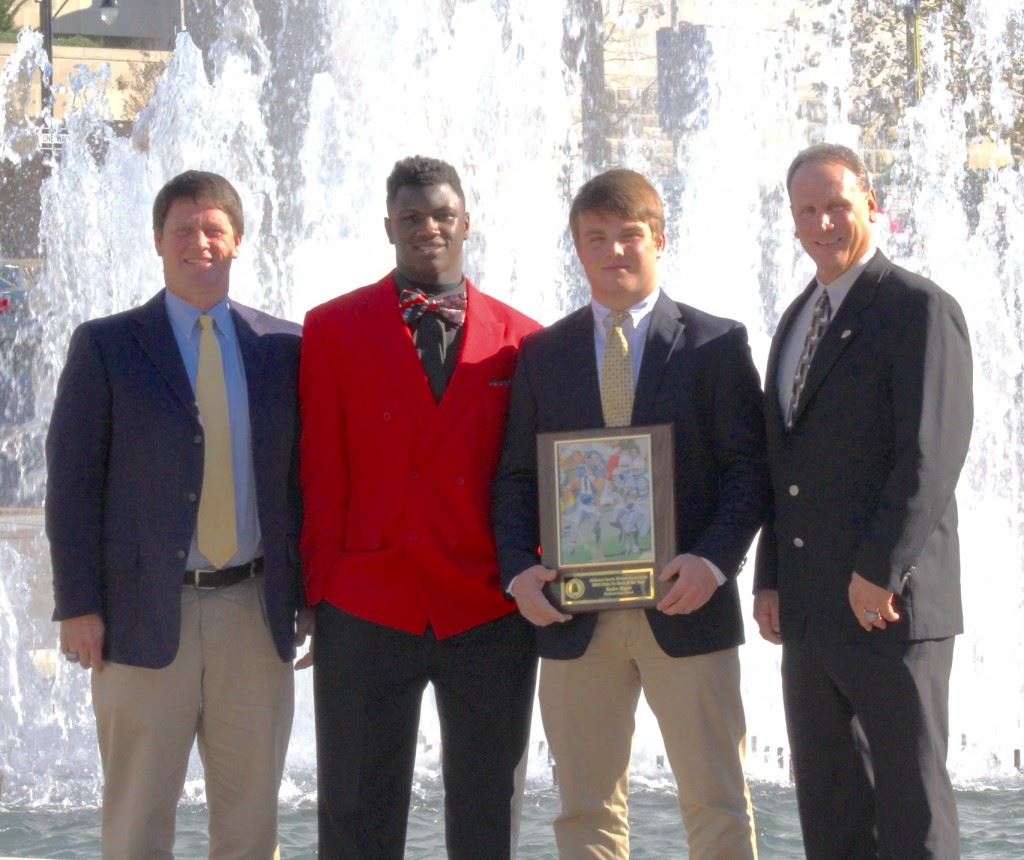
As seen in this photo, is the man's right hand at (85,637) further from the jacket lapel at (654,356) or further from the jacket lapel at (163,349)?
the jacket lapel at (654,356)

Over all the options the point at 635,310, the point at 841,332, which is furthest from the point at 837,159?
the point at 635,310

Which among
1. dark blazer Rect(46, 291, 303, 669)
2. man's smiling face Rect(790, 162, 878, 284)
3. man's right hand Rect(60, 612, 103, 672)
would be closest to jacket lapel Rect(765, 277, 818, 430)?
man's smiling face Rect(790, 162, 878, 284)

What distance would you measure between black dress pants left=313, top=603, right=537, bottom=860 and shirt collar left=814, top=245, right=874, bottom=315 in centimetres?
101

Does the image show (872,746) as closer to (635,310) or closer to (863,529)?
(863,529)

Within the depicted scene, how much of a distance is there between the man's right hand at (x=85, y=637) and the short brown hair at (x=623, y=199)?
1.36 metres

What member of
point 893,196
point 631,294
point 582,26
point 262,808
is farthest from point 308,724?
point 582,26

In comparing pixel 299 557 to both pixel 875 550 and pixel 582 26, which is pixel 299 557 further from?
pixel 582 26

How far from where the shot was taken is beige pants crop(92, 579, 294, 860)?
11.7 ft

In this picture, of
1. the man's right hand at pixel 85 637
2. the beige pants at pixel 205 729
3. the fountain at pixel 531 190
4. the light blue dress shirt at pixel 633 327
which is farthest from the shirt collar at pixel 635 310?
the fountain at pixel 531 190

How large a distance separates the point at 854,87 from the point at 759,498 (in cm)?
1607

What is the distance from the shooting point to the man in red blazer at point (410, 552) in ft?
11.8

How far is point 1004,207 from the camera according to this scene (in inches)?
577

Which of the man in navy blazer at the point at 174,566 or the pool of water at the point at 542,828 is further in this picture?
the pool of water at the point at 542,828

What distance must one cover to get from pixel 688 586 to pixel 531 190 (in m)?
9.79
